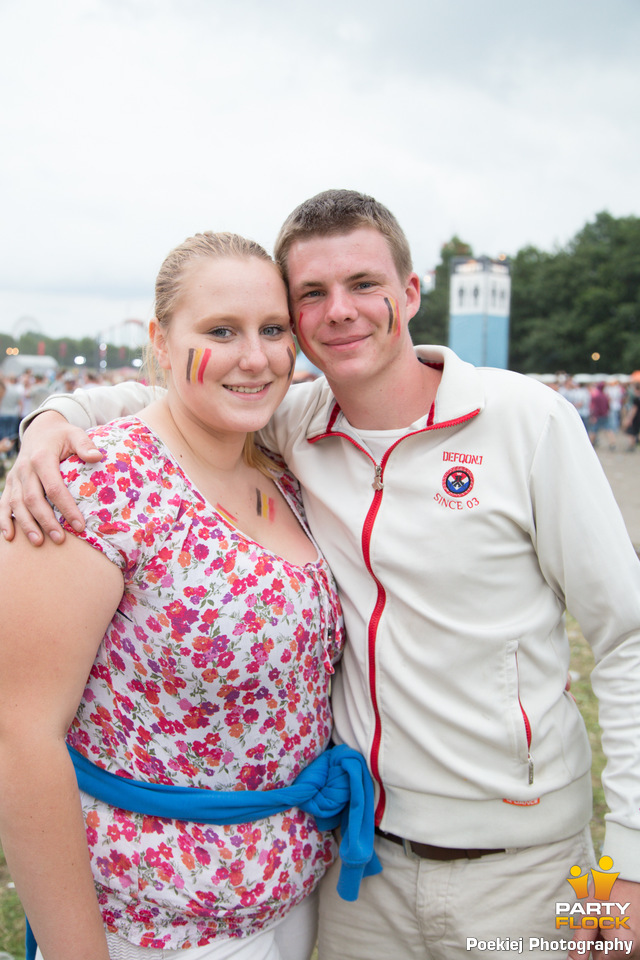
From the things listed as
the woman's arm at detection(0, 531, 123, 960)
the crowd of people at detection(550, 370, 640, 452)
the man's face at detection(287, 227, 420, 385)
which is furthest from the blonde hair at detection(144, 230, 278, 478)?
the crowd of people at detection(550, 370, 640, 452)

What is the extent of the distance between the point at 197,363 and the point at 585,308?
156 ft

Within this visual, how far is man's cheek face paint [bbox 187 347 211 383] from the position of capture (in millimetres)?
1909

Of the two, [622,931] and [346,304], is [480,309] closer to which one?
[346,304]

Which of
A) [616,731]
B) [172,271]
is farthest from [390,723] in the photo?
[172,271]

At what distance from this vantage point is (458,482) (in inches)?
78.9

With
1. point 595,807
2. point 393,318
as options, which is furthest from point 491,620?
point 595,807

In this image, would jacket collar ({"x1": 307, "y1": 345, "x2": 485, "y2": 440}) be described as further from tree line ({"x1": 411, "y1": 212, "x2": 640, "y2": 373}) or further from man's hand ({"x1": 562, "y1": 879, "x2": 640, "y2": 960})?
tree line ({"x1": 411, "y1": 212, "x2": 640, "y2": 373})

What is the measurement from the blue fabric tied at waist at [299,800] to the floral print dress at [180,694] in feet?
0.10

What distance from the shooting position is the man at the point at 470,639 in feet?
6.33

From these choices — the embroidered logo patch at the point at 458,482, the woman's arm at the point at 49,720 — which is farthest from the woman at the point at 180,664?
the embroidered logo patch at the point at 458,482

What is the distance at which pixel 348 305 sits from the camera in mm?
2123

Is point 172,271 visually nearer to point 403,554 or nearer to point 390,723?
point 403,554

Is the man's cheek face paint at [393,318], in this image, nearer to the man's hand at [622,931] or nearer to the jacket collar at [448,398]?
the jacket collar at [448,398]

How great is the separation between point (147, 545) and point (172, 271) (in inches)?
33.6
